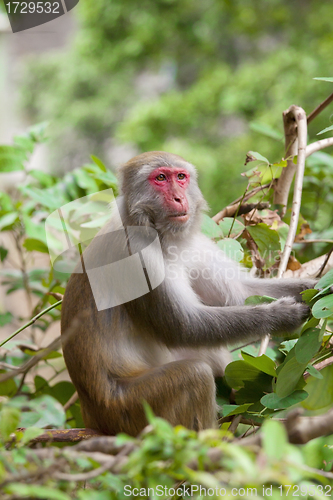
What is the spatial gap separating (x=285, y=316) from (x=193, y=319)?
1.49 ft

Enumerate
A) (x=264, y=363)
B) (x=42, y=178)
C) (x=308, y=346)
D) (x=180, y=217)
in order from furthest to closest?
1. (x=42, y=178)
2. (x=180, y=217)
3. (x=264, y=363)
4. (x=308, y=346)

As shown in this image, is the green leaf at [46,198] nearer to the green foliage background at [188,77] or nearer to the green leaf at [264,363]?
the green leaf at [264,363]

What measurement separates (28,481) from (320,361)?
1441 millimetres

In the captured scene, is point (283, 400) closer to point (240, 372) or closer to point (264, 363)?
point (264, 363)

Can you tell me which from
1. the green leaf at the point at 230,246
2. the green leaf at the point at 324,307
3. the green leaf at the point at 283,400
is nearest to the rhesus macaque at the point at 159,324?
the green leaf at the point at 230,246

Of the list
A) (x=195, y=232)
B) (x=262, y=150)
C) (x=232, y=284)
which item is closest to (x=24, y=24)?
(x=195, y=232)

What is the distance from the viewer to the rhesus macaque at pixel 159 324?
2.37 m

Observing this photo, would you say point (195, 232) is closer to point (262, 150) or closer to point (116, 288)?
point (116, 288)

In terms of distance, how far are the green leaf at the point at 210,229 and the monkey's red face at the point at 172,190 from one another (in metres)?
0.19

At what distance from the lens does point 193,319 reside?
2.55m

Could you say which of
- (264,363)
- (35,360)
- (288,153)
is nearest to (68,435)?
(35,360)

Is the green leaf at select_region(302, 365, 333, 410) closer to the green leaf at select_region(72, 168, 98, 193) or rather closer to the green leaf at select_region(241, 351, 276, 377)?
the green leaf at select_region(241, 351, 276, 377)

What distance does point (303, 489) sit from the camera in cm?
104

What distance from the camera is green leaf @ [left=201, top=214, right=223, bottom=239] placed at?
2.83m
